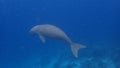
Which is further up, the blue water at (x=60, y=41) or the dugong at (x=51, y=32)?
the blue water at (x=60, y=41)

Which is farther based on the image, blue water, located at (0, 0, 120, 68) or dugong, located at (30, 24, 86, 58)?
blue water, located at (0, 0, 120, 68)

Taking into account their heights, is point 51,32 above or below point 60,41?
below

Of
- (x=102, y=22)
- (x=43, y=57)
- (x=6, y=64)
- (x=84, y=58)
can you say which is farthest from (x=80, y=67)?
(x=102, y=22)

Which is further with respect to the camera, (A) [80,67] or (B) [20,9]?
(B) [20,9]

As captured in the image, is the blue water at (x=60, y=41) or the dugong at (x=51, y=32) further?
the blue water at (x=60, y=41)

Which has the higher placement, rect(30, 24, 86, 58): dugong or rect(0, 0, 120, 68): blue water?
rect(0, 0, 120, 68): blue water

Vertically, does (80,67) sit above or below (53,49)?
below

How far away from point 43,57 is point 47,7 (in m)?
15.4

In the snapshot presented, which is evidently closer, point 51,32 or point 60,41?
point 51,32

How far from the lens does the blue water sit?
1056cm

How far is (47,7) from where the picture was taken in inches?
1071

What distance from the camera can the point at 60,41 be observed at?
1377cm

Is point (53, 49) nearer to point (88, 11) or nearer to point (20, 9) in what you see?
point (20, 9)

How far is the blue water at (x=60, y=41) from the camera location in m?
10.6
